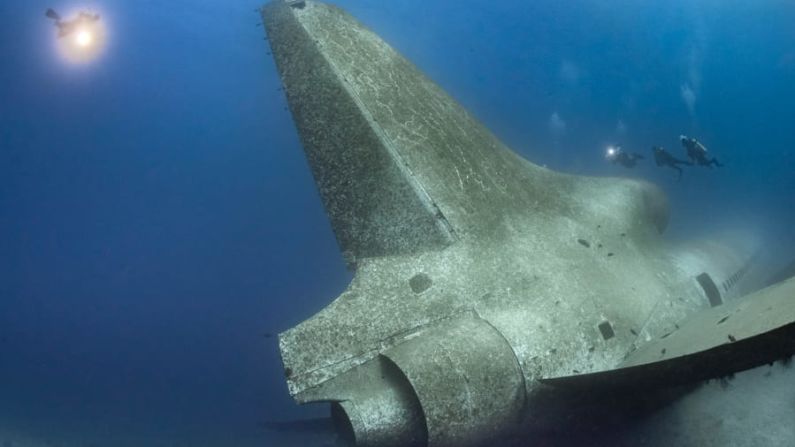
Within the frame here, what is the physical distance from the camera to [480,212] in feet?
17.7

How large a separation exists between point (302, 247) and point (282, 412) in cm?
831

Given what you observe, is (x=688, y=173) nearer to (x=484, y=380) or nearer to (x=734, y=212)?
(x=734, y=212)

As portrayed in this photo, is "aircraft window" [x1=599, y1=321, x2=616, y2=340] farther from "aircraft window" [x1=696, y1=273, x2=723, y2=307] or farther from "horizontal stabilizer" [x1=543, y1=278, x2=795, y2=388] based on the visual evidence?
"aircraft window" [x1=696, y1=273, x2=723, y2=307]

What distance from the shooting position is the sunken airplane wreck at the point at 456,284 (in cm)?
359

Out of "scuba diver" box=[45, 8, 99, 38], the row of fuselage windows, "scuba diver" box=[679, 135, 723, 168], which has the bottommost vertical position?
the row of fuselage windows

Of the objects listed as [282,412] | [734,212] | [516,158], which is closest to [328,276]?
[282,412]

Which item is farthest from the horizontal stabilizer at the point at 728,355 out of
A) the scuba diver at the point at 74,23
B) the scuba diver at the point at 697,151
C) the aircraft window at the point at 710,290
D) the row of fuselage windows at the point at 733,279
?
the scuba diver at the point at 74,23

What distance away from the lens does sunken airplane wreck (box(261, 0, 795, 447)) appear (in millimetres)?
3594

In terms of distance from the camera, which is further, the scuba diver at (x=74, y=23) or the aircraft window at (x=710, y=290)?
the scuba diver at (x=74, y=23)

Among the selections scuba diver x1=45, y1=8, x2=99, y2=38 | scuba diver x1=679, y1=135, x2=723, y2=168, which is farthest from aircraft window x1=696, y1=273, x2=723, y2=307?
scuba diver x1=45, y1=8, x2=99, y2=38

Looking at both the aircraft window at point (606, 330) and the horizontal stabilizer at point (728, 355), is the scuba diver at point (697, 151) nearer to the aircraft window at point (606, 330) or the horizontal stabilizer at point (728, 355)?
the aircraft window at point (606, 330)

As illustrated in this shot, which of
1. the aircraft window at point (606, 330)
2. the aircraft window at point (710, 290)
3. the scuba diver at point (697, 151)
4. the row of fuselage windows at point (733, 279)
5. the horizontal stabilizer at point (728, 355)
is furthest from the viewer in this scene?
the scuba diver at point (697, 151)

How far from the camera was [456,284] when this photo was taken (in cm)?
464

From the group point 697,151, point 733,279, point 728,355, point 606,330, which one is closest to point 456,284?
point 606,330
